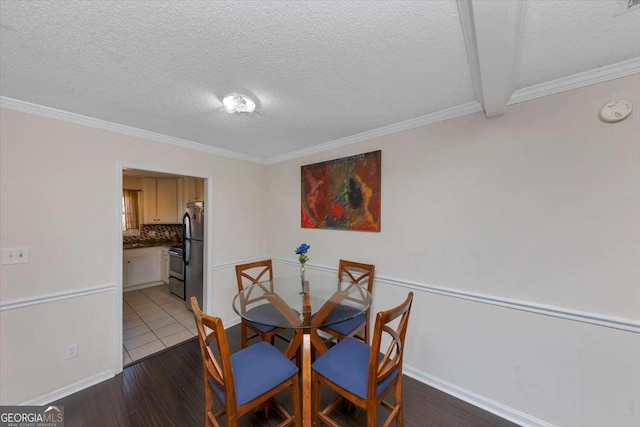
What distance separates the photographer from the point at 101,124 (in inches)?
84.9

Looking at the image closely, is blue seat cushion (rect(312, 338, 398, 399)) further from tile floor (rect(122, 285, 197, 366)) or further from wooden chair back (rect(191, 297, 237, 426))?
tile floor (rect(122, 285, 197, 366))

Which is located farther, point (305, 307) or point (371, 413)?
point (305, 307)

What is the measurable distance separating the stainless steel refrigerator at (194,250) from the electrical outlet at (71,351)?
51.0 inches

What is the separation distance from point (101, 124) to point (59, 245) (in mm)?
1119

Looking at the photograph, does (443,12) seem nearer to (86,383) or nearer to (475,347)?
(475,347)

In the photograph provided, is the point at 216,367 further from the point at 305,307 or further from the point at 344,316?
the point at 344,316

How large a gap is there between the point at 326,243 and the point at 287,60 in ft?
6.55

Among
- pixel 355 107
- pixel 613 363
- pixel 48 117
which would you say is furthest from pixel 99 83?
pixel 613 363

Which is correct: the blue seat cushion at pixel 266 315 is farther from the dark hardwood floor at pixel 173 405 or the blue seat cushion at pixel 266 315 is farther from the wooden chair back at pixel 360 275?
the wooden chair back at pixel 360 275

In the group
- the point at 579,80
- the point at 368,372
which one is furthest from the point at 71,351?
the point at 579,80

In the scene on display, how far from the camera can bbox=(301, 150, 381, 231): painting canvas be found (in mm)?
2439

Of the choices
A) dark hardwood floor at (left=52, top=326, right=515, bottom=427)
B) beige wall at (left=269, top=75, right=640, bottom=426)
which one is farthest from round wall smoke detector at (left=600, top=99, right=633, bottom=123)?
dark hardwood floor at (left=52, top=326, right=515, bottom=427)

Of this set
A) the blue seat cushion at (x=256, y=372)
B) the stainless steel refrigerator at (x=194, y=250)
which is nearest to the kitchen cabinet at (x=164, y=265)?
the stainless steel refrigerator at (x=194, y=250)

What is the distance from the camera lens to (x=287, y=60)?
4.35ft
